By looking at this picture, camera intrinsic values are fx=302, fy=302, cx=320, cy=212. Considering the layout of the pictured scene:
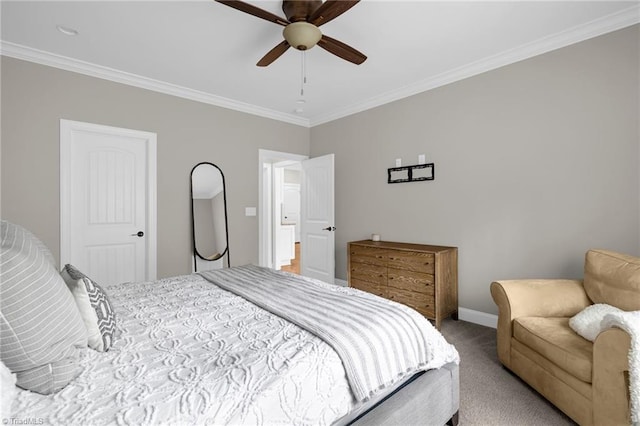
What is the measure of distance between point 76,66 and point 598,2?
4.52 meters

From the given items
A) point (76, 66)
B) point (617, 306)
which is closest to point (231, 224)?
point (76, 66)

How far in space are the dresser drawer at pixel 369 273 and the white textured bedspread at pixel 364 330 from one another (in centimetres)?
158

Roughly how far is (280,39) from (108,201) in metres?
2.47

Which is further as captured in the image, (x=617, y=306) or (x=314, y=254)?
(x=314, y=254)

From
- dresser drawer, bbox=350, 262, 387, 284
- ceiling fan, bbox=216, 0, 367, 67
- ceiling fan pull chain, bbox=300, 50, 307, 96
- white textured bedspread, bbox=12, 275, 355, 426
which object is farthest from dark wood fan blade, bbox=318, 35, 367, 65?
dresser drawer, bbox=350, 262, 387, 284

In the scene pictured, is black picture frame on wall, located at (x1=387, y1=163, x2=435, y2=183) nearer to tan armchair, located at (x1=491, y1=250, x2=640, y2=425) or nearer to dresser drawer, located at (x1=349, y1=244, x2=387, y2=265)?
dresser drawer, located at (x1=349, y1=244, x2=387, y2=265)

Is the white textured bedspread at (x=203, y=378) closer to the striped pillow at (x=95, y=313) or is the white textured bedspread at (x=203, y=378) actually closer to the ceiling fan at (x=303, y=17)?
the striped pillow at (x=95, y=313)

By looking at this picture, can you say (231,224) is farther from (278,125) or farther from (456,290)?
(456,290)

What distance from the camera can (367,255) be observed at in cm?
362

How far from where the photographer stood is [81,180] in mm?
3109

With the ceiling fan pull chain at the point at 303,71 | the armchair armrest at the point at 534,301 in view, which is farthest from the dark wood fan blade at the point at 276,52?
the armchair armrest at the point at 534,301

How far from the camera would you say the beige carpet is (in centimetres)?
174

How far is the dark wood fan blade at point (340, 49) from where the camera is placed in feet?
7.10

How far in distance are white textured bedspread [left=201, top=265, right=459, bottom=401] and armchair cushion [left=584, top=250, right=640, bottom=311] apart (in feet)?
3.69
